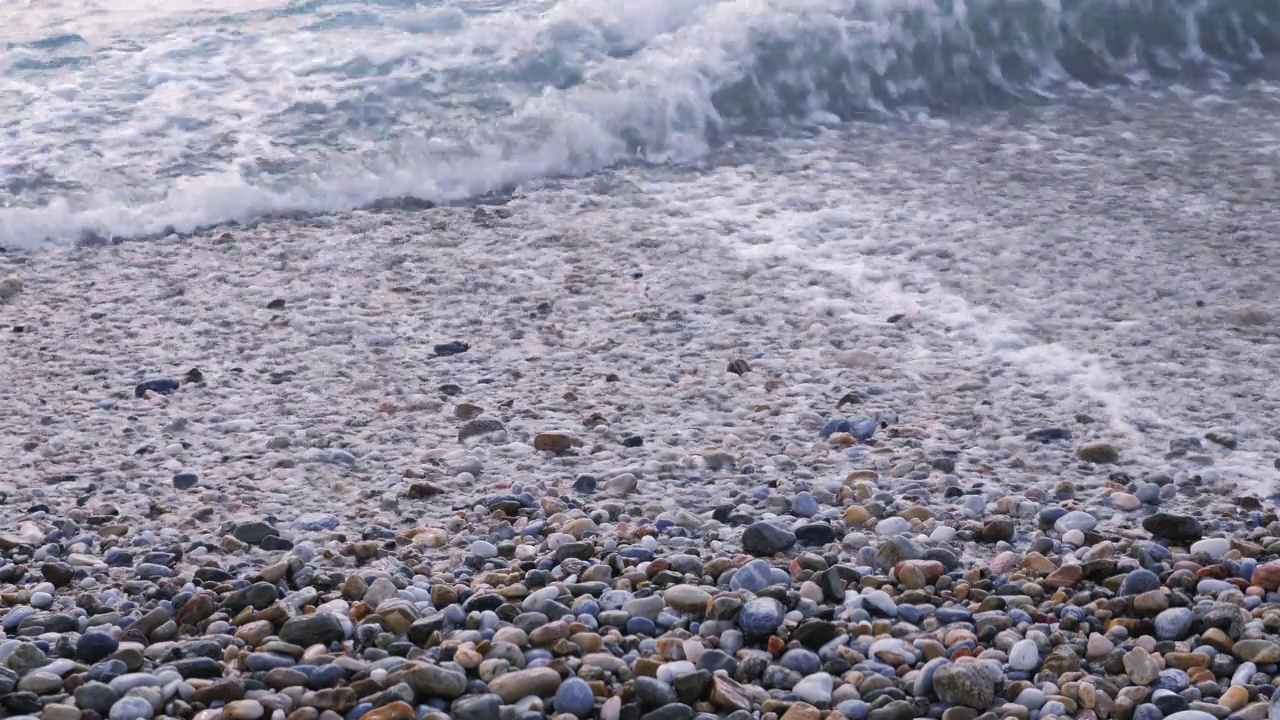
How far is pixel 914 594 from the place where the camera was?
297 cm

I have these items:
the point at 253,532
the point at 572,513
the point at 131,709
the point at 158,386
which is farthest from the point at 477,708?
the point at 158,386

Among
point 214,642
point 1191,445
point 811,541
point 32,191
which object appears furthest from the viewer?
point 32,191

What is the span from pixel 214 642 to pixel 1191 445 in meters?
2.66

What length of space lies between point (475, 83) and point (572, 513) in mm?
4352

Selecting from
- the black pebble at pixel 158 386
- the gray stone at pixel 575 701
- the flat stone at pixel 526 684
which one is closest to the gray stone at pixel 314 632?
the flat stone at pixel 526 684

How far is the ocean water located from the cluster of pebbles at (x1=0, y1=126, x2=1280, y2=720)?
893 mm

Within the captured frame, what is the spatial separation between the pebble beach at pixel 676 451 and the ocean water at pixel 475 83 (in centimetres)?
38

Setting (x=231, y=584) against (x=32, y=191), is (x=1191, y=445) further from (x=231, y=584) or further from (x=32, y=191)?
(x=32, y=191)

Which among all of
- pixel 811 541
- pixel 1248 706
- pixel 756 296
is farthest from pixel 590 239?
pixel 1248 706

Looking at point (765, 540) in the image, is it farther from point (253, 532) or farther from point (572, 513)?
point (253, 532)

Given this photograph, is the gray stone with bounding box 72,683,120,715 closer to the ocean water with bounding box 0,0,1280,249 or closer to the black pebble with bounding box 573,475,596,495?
the black pebble with bounding box 573,475,596,495

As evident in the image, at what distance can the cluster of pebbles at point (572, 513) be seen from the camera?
8.68 feet

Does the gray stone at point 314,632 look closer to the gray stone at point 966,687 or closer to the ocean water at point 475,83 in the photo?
the gray stone at point 966,687

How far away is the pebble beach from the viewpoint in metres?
2.69
